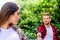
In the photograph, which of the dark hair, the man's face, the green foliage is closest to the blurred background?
the green foliage

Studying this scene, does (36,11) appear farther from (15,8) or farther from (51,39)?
(15,8)

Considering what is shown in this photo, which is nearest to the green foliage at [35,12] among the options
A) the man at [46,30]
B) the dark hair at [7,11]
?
the man at [46,30]

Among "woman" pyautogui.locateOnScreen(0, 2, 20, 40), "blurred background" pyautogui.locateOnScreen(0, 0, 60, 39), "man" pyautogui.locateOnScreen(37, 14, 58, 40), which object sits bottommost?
"blurred background" pyautogui.locateOnScreen(0, 0, 60, 39)

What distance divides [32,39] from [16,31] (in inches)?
213

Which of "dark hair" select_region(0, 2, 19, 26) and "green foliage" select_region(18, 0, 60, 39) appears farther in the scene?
"green foliage" select_region(18, 0, 60, 39)

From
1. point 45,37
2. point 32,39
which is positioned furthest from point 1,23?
point 32,39

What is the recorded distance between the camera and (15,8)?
2764 mm

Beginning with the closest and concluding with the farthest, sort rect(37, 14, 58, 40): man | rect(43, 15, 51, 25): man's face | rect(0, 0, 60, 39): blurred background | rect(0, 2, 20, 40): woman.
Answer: rect(0, 2, 20, 40): woman < rect(37, 14, 58, 40): man < rect(43, 15, 51, 25): man's face < rect(0, 0, 60, 39): blurred background

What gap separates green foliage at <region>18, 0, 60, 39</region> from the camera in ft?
29.3

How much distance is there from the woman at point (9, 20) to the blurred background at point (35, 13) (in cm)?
581

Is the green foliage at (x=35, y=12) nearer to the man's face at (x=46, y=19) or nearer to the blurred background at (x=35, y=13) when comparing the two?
the blurred background at (x=35, y=13)

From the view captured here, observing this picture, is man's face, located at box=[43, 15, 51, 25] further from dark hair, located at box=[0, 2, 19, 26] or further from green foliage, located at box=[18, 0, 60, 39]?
dark hair, located at box=[0, 2, 19, 26]

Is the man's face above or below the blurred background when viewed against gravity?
above

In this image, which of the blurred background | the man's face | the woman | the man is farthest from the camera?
the blurred background
